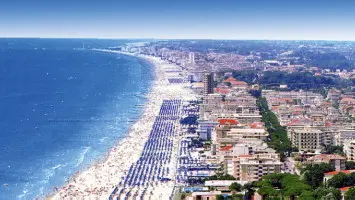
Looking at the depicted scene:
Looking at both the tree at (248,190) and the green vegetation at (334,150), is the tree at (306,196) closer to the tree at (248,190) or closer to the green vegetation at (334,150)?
the tree at (248,190)

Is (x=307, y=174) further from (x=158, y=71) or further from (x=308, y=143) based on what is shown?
(x=158, y=71)

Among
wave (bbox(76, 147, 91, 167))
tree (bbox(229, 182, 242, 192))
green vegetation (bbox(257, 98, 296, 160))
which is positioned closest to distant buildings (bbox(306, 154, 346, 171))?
green vegetation (bbox(257, 98, 296, 160))

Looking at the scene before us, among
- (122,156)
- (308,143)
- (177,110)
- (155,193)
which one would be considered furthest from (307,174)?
(177,110)

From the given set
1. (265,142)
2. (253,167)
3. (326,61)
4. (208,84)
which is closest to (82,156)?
(265,142)

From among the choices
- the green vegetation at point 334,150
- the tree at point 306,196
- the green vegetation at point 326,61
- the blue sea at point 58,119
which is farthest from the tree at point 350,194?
the green vegetation at point 326,61

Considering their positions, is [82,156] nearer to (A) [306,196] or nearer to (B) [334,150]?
(B) [334,150]

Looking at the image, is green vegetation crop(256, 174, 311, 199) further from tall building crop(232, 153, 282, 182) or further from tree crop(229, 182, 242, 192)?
tall building crop(232, 153, 282, 182)

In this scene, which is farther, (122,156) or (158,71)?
(158,71)
